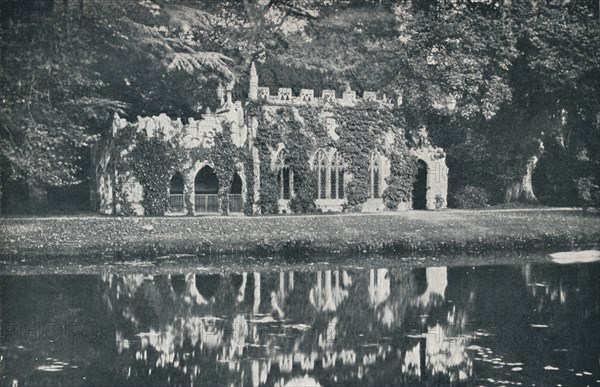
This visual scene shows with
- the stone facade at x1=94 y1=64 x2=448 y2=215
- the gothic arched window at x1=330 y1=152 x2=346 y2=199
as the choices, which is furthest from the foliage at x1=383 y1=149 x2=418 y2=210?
the gothic arched window at x1=330 y1=152 x2=346 y2=199

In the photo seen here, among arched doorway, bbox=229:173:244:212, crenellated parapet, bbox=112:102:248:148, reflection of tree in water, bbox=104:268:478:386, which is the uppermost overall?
crenellated parapet, bbox=112:102:248:148

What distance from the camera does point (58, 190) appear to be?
645 inches

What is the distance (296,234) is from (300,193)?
9.02 feet

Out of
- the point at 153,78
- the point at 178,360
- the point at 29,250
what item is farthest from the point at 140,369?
the point at 153,78

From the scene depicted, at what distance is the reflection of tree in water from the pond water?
2 centimetres

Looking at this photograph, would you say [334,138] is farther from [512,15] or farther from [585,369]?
[585,369]

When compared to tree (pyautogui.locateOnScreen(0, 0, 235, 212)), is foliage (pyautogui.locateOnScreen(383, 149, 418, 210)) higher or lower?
lower

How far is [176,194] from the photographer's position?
60.0 feet

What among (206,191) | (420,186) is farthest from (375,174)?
(206,191)

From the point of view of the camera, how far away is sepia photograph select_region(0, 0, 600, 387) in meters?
8.94

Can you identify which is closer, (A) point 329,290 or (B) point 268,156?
(A) point 329,290

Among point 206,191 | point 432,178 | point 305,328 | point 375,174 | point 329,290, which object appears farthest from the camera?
point 432,178

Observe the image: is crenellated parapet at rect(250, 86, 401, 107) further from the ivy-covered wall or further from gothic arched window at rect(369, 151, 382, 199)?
gothic arched window at rect(369, 151, 382, 199)

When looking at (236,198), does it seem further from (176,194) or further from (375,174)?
(375,174)
